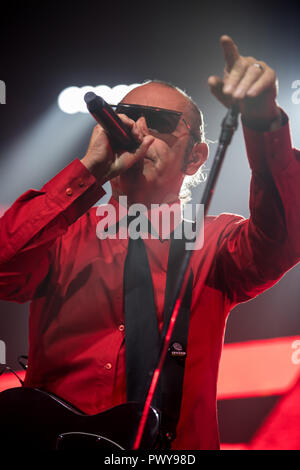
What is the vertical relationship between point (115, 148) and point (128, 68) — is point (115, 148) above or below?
below

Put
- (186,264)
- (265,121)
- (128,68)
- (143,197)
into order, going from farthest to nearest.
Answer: (128,68) < (143,197) < (265,121) < (186,264)

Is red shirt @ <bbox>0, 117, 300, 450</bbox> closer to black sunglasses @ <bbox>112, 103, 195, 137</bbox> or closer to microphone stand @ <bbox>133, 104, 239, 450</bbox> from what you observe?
microphone stand @ <bbox>133, 104, 239, 450</bbox>

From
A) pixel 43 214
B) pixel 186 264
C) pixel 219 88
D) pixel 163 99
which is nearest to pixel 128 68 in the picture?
pixel 163 99

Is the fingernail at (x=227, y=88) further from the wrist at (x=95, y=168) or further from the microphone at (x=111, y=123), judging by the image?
the wrist at (x=95, y=168)

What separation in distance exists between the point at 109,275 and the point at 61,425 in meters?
0.43

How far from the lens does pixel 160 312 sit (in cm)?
121

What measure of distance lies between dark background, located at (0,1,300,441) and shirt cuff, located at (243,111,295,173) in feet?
4.83

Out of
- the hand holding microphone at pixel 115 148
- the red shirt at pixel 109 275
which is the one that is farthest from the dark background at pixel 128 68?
the hand holding microphone at pixel 115 148

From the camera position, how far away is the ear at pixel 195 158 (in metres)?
1.47

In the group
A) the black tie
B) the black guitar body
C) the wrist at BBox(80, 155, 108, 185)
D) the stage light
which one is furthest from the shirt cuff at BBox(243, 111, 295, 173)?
the stage light

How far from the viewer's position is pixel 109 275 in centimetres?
127

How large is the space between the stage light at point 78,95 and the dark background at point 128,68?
3 centimetres

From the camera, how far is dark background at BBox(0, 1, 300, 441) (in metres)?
2.36

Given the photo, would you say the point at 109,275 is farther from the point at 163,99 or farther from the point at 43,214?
the point at 163,99
